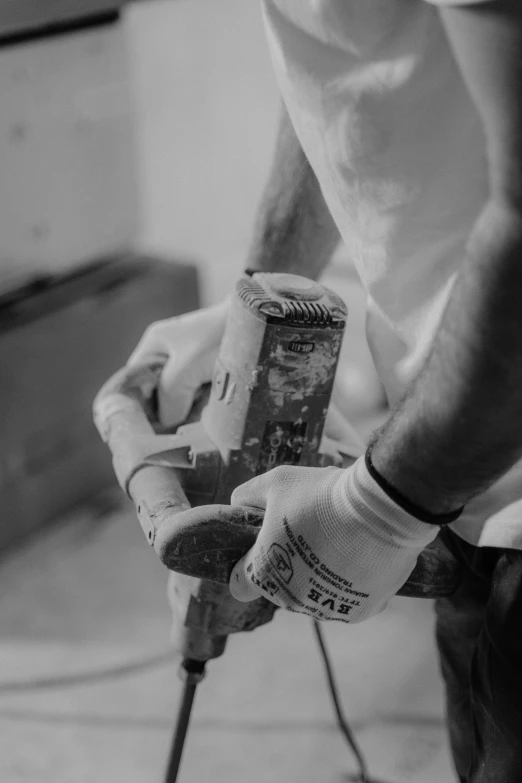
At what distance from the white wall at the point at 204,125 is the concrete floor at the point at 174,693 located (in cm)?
90

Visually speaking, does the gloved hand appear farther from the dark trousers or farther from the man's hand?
the man's hand

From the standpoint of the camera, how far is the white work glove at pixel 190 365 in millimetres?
1010

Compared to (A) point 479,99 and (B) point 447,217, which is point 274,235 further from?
(A) point 479,99

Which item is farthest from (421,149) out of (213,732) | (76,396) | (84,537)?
(84,537)

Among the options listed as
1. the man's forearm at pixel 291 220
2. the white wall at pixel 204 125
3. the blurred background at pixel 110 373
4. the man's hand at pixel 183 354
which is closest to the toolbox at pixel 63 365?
the blurred background at pixel 110 373

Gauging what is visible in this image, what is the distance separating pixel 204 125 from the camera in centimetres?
222

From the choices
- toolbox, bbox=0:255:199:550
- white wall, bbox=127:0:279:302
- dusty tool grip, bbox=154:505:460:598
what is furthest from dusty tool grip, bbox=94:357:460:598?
white wall, bbox=127:0:279:302

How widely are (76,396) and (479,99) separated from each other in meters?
1.63

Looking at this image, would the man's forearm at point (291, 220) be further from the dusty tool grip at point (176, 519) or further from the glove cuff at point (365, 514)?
the glove cuff at point (365, 514)

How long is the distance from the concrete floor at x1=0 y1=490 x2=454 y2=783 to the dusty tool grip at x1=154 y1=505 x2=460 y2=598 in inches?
35.1

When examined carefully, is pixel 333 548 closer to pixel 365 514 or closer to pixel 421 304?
pixel 365 514

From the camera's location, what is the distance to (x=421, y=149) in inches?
29.0

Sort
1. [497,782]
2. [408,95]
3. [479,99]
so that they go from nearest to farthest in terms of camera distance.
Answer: [479,99] < [408,95] < [497,782]

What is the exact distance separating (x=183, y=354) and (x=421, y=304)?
0.35 m
